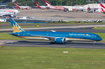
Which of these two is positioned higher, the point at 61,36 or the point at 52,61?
the point at 61,36

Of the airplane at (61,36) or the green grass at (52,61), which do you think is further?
the airplane at (61,36)

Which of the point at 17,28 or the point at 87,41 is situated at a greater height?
the point at 17,28

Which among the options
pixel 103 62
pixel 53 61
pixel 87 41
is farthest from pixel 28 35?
pixel 103 62

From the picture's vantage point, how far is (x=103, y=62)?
36.1m

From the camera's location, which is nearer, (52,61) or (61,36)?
(52,61)

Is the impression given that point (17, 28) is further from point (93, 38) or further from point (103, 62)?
point (103, 62)

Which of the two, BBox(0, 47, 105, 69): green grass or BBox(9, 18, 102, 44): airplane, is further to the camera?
BBox(9, 18, 102, 44): airplane

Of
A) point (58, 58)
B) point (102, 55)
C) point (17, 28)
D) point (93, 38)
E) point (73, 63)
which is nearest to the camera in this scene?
point (73, 63)

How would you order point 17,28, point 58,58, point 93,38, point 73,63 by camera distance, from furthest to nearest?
point 17,28, point 93,38, point 58,58, point 73,63

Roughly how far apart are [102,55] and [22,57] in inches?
695

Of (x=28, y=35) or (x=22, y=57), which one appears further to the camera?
(x=28, y=35)

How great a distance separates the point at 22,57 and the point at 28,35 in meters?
18.5

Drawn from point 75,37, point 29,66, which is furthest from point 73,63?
point 75,37

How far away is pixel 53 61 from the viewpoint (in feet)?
120
